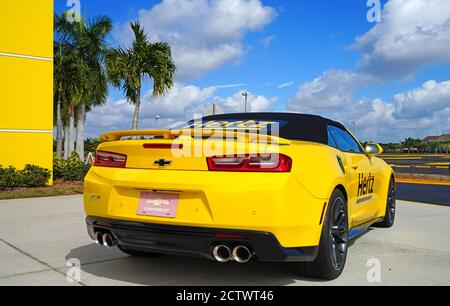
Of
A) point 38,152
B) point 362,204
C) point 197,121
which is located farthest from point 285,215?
point 38,152

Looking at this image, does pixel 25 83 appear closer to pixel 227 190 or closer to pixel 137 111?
pixel 137 111

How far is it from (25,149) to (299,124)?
9336mm

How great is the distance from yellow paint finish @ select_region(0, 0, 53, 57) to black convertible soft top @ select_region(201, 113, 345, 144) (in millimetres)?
8734

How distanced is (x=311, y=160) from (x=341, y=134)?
158 centimetres

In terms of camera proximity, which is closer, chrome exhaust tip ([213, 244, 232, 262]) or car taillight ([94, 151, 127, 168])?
chrome exhaust tip ([213, 244, 232, 262])

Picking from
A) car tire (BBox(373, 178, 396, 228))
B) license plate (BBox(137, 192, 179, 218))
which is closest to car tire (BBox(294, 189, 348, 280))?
license plate (BBox(137, 192, 179, 218))

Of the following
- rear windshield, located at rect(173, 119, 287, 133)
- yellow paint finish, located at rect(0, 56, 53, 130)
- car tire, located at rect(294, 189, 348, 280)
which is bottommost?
car tire, located at rect(294, 189, 348, 280)

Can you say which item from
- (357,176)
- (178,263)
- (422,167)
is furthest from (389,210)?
(422,167)

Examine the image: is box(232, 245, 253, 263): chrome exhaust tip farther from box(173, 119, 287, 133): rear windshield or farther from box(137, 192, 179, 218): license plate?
box(173, 119, 287, 133): rear windshield

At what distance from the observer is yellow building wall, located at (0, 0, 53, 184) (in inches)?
437

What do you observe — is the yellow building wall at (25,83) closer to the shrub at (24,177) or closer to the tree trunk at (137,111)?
the shrub at (24,177)

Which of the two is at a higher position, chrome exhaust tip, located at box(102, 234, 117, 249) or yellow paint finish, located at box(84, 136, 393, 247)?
yellow paint finish, located at box(84, 136, 393, 247)

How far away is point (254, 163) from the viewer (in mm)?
3105

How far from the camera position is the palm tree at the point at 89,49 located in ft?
82.4
